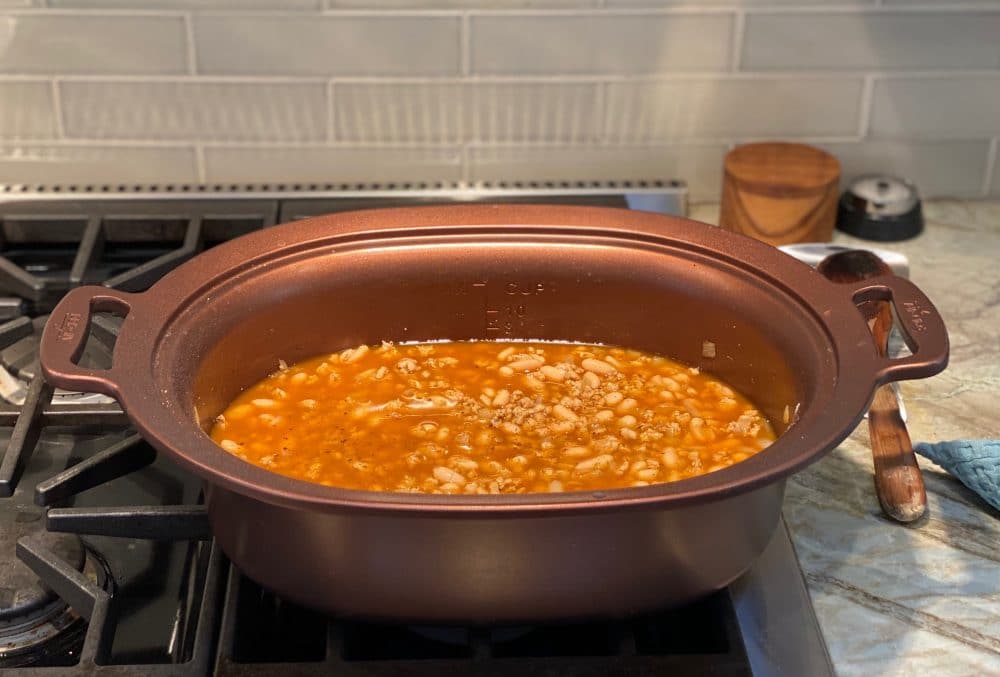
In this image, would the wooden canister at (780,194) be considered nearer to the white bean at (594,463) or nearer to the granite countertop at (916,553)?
the granite countertop at (916,553)

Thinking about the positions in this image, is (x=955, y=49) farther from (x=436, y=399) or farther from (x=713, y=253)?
(x=436, y=399)

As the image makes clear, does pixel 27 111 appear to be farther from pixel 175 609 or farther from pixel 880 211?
pixel 880 211

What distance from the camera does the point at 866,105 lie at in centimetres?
185

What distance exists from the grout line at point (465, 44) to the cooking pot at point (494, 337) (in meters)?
0.48

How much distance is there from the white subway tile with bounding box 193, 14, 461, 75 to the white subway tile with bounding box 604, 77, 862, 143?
27 cm

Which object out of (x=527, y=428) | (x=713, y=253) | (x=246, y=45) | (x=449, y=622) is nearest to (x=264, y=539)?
(x=449, y=622)

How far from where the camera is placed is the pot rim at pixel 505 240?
0.91 m

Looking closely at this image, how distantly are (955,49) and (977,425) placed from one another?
0.65 meters

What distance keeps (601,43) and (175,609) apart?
101 centimetres

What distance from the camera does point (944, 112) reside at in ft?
6.11

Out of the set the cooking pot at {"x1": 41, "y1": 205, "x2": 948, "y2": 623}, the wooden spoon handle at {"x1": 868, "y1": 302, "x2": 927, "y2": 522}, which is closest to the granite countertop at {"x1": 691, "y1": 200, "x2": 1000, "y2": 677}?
the wooden spoon handle at {"x1": 868, "y1": 302, "x2": 927, "y2": 522}

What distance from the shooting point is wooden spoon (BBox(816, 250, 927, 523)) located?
1.25 metres

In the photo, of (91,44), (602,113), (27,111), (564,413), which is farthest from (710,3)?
(27,111)

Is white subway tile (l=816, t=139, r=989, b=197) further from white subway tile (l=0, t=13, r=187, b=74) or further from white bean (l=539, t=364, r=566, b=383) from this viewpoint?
white subway tile (l=0, t=13, r=187, b=74)
